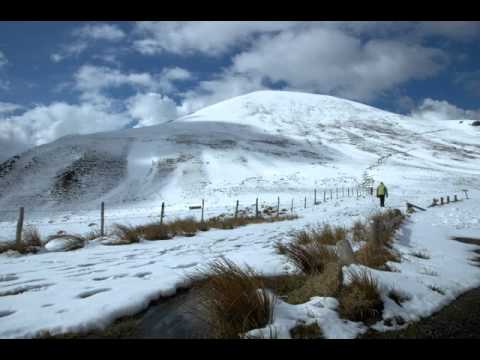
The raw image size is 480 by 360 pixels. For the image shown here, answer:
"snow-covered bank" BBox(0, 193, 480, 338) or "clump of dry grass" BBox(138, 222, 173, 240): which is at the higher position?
"snow-covered bank" BBox(0, 193, 480, 338)

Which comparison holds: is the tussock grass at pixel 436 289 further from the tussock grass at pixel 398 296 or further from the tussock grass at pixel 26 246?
the tussock grass at pixel 26 246

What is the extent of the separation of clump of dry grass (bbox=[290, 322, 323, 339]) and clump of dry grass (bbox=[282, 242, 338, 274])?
1.77m

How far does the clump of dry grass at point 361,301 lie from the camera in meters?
2.61

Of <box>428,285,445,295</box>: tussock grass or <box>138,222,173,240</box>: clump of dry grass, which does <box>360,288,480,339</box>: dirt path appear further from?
<box>138,222,173,240</box>: clump of dry grass

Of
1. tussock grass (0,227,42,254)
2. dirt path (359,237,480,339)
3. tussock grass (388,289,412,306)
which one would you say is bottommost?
tussock grass (0,227,42,254)

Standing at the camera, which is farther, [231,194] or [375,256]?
[231,194]

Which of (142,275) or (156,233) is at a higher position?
(142,275)

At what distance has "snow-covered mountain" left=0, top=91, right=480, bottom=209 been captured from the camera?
35438 millimetres

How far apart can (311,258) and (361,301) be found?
5.64ft

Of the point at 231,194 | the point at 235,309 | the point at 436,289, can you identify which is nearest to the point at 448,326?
the point at 436,289

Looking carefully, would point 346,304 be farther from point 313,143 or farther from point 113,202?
point 313,143

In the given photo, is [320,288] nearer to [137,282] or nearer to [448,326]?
[448,326]

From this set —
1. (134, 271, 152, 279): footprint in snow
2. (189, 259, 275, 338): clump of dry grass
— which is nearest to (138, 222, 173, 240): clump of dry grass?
(134, 271, 152, 279): footprint in snow

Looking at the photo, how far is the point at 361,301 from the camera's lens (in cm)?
268
